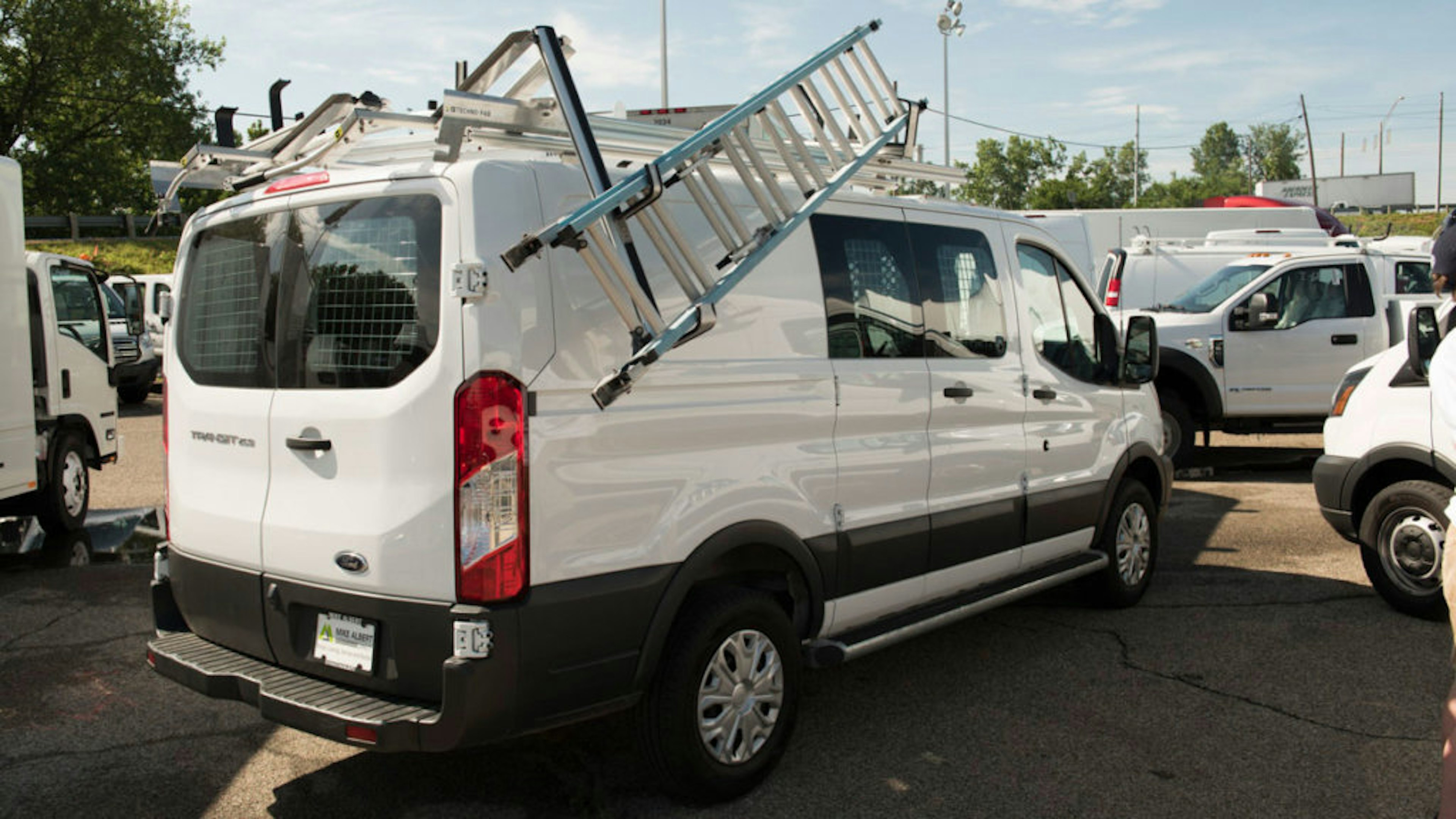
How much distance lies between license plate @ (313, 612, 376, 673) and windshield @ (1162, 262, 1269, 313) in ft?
34.0

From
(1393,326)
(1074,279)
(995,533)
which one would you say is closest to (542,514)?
(995,533)

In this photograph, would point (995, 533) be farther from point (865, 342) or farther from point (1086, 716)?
point (865, 342)

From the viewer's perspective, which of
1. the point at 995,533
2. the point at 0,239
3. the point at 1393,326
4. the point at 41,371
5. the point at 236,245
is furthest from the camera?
the point at 1393,326

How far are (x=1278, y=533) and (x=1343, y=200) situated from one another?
73897mm

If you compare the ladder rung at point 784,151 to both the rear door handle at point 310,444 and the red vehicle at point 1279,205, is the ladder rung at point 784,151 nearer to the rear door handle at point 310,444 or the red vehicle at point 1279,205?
the rear door handle at point 310,444

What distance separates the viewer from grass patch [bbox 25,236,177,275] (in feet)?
118

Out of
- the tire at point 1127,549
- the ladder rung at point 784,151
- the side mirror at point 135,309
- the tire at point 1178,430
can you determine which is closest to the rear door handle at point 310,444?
the ladder rung at point 784,151

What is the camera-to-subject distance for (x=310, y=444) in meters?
3.62

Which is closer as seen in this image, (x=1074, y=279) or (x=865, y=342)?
(x=865, y=342)

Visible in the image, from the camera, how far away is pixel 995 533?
5336 mm

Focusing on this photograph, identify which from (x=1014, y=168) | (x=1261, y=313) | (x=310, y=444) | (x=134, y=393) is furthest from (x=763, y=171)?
(x=1014, y=168)

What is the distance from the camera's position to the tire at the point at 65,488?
28.7ft

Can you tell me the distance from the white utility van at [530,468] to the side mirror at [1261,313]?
7492mm

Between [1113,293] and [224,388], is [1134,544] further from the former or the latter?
[1113,293]
